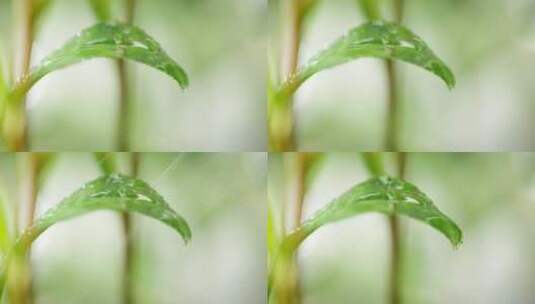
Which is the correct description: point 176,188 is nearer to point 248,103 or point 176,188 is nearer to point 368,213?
point 248,103

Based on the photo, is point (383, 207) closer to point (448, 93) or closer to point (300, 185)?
point (300, 185)

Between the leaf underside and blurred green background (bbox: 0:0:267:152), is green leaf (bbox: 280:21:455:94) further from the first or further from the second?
the leaf underside

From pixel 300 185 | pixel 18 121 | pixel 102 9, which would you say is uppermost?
pixel 102 9

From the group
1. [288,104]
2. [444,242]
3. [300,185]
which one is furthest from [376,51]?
[444,242]

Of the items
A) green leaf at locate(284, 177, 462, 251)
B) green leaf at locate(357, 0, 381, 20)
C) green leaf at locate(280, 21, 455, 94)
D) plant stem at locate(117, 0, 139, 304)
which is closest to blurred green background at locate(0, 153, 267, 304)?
plant stem at locate(117, 0, 139, 304)

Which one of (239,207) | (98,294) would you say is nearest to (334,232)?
(239,207)

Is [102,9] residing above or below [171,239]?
above

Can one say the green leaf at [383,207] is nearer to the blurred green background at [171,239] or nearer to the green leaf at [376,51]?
the blurred green background at [171,239]
